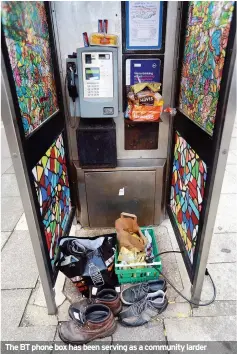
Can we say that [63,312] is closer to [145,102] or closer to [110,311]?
[110,311]

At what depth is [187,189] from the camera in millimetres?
2014

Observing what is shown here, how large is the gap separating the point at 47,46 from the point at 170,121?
4.09ft

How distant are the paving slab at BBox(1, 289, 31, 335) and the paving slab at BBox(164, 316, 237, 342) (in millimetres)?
1078

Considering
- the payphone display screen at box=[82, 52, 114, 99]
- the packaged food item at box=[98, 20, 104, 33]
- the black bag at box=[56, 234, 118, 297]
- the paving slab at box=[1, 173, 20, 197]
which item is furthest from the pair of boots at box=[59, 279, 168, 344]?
the paving slab at box=[1, 173, 20, 197]

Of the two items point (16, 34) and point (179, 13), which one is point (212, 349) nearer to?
point (16, 34)

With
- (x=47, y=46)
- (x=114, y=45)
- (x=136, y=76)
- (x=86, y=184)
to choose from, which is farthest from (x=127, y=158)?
(x=47, y=46)

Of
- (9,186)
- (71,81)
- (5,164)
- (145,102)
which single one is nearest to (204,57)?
(145,102)

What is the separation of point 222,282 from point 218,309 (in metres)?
0.27

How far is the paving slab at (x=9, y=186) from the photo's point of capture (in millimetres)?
3514

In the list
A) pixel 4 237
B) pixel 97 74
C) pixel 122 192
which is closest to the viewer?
pixel 97 74

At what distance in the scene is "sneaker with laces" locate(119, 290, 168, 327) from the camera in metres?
1.75

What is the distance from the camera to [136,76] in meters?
2.23

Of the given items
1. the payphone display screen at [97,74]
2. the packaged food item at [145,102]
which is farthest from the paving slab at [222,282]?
the payphone display screen at [97,74]

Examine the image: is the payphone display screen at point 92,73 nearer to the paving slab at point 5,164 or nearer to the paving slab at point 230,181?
the paving slab at point 230,181
